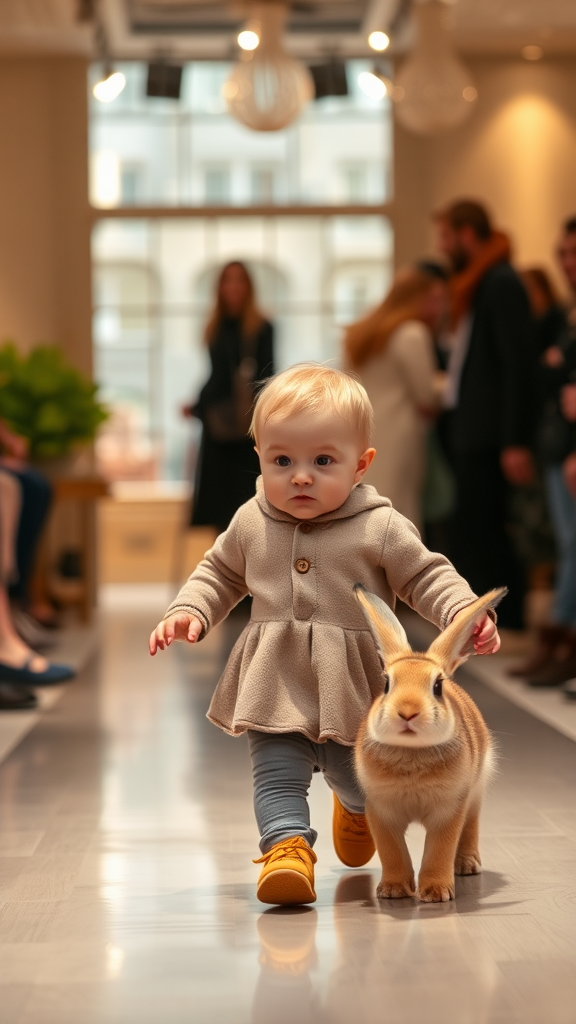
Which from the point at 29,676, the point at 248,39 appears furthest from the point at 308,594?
the point at 248,39

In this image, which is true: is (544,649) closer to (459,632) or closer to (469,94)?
(459,632)

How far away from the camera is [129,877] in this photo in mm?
2191

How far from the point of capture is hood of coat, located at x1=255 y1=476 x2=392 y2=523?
210 cm

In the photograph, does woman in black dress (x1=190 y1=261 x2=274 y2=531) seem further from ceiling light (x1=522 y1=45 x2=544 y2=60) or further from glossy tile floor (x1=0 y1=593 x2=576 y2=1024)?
glossy tile floor (x1=0 y1=593 x2=576 y2=1024)

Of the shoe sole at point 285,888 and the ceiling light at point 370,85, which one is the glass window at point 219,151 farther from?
the shoe sole at point 285,888

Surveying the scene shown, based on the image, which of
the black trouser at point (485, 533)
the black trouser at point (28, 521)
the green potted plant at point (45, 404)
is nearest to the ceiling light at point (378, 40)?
the green potted plant at point (45, 404)

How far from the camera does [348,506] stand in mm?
2113

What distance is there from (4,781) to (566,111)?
620 cm

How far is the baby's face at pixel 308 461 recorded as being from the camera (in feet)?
6.72

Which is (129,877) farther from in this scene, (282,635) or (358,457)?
(358,457)

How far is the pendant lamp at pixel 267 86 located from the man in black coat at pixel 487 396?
51.0 inches

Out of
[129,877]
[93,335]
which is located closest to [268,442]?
[129,877]

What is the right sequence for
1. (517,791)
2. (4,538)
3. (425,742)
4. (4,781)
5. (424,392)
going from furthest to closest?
1. (424,392)
2. (4,538)
3. (4,781)
4. (517,791)
5. (425,742)

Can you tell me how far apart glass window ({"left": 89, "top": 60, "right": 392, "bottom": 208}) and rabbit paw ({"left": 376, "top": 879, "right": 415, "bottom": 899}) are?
22.9ft
